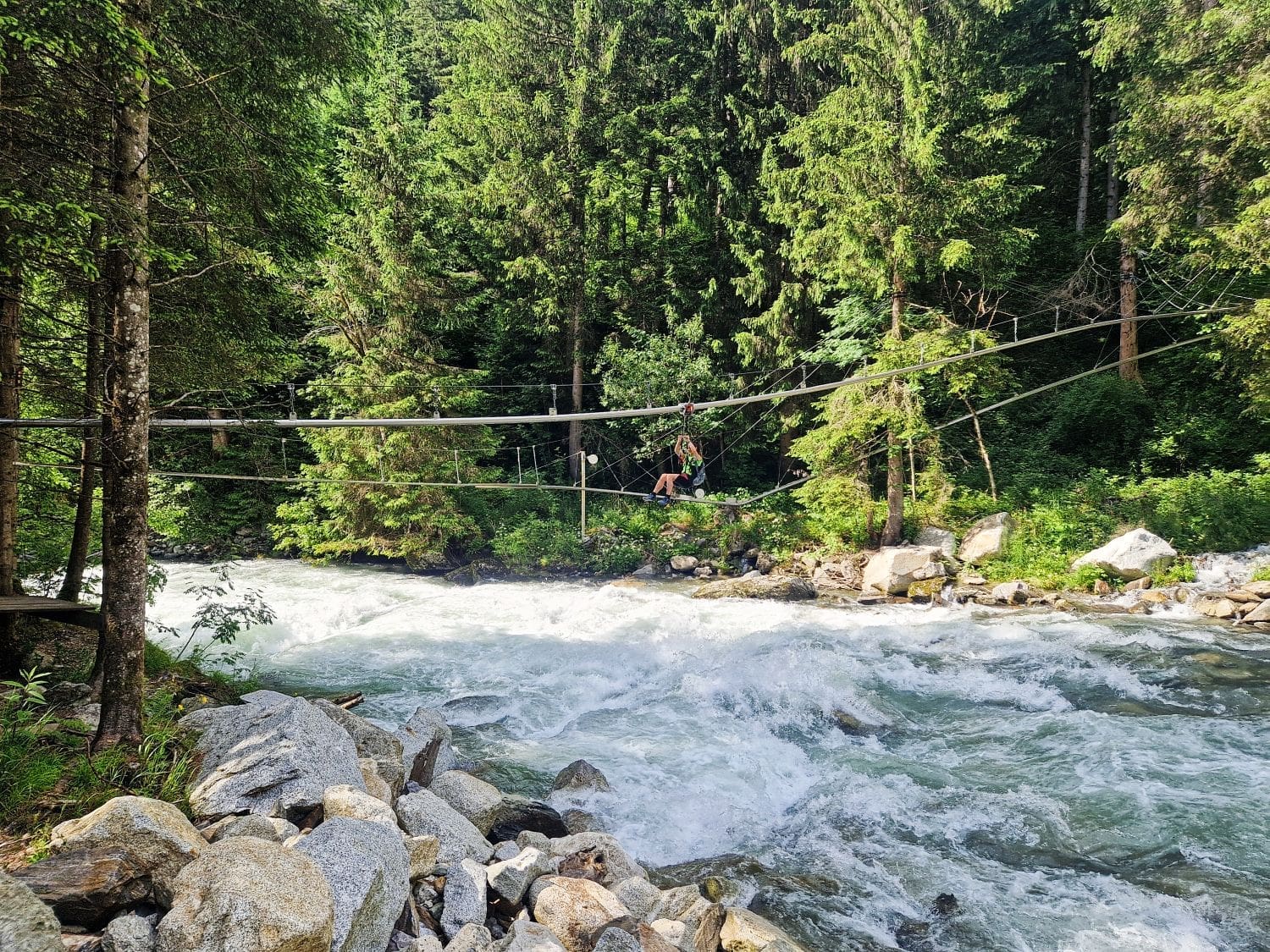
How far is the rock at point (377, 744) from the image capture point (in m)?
4.22

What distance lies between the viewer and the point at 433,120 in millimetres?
15758

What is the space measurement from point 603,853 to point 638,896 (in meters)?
0.39

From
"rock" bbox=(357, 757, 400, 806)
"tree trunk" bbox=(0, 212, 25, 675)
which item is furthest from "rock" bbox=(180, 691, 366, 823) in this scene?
"tree trunk" bbox=(0, 212, 25, 675)

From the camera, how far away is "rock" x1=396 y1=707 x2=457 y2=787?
4641mm

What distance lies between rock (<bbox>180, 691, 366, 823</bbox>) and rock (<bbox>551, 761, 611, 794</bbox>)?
1.71 meters

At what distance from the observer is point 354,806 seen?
3.33m

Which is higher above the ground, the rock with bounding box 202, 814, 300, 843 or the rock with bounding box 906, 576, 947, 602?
the rock with bounding box 202, 814, 300, 843

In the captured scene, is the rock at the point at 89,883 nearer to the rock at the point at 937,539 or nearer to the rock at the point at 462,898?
the rock at the point at 462,898

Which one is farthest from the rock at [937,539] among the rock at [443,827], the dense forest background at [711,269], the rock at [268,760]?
the rock at [268,760]

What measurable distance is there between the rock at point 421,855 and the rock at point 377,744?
2.73ft

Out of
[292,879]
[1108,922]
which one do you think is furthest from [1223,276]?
[292,879]

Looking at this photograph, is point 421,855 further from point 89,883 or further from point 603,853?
point 89,883

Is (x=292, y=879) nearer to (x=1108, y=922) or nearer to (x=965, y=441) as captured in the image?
(x=1108, y=922)

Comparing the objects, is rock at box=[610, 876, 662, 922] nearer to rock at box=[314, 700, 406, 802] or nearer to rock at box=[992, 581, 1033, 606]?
rock at box=[314, 700, 406, 802]
